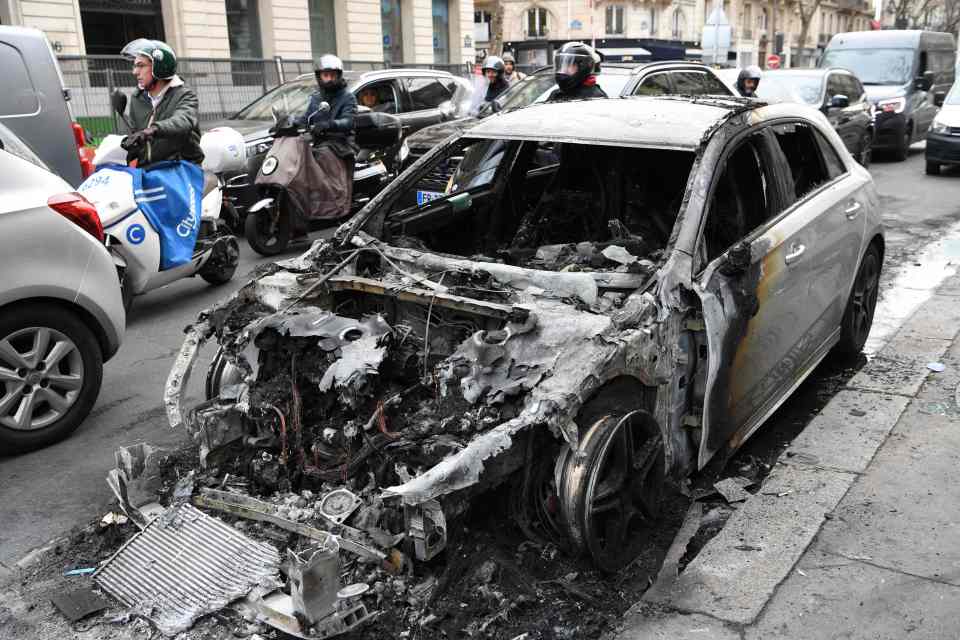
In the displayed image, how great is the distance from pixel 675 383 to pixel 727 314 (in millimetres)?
382

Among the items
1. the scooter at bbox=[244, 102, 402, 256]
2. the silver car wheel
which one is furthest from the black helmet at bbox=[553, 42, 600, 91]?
the silver car wheel

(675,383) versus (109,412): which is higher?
(675,383)

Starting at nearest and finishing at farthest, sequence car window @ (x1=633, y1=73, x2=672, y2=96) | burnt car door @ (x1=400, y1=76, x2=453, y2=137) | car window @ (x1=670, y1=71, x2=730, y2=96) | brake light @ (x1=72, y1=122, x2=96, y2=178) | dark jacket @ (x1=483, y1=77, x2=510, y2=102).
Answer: brake light @ (x1=72, y1=122, x2=96, y2=178), car window @ (x1=633, y1=73, x2=672, y2=96), car window @ (x1=670, y1=71, x2=730, y2=96), burnt car door @ (x1=400, y1=76, x2=453, y2=137), dark jacket @ (x1=483, y1=77, x2=510, y2=102)

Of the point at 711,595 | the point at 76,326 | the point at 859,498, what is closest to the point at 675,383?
the point at 711,595

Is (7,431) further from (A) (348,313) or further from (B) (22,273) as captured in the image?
(A) (348,313)

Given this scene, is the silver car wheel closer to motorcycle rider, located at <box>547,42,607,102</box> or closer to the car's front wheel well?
the car's front wheel well

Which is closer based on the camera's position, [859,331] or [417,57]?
Answer: [859,331]

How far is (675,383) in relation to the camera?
141 inches

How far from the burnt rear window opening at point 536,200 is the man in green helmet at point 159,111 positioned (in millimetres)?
2392

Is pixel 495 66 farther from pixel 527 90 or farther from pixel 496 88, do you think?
pixel 527 90

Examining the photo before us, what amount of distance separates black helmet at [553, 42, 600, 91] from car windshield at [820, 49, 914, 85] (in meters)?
11.8

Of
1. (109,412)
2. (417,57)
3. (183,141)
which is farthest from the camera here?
(417,57)

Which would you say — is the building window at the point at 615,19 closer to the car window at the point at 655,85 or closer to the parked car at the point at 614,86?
the parked car at the point at 614,86

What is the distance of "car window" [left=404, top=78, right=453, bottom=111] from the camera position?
39.7 ft
